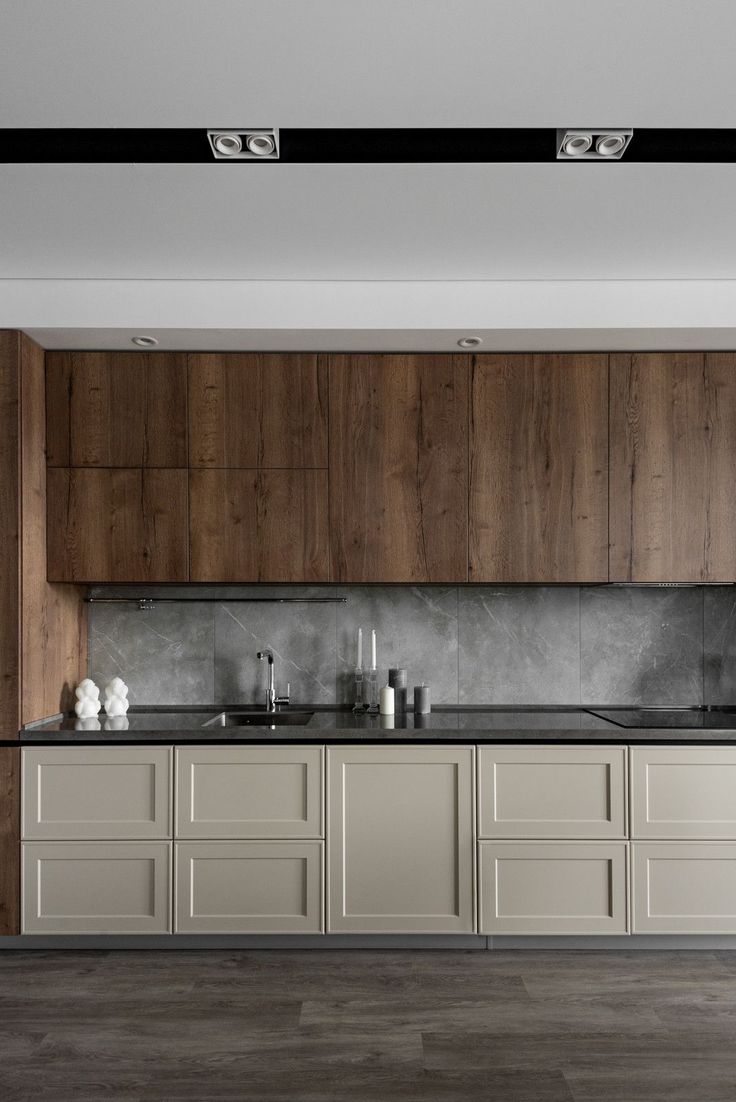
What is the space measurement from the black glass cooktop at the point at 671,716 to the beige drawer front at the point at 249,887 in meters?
1.35

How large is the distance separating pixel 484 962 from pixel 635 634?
1592 millimetres

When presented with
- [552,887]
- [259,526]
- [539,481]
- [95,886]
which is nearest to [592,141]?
[539,481]

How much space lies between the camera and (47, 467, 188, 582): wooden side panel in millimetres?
3811

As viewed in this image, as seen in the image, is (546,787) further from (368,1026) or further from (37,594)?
(37,594)

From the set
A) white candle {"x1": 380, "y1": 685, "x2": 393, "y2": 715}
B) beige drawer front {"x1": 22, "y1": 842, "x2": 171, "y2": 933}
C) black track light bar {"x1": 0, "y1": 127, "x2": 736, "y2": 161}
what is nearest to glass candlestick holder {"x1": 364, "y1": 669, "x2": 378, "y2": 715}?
white candle {"x1": 380, "y1": 685, "x2": 393, "y2": 715}

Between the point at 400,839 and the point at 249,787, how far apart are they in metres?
0.61

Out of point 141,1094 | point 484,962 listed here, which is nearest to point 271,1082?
point 141,1094

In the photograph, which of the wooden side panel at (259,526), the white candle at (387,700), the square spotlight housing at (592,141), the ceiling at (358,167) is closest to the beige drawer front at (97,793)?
the wooden side panel at (259,526)

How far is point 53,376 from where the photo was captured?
12.6 ft

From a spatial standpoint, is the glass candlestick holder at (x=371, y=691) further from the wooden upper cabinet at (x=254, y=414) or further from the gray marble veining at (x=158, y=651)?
the wooden upper cabinet at (x=254, y=414)

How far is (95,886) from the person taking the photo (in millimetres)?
3553

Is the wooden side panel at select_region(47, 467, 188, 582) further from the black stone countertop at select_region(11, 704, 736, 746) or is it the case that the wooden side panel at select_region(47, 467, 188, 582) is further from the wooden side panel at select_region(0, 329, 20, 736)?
the black stone countertop at select_region(11, 704, 736, 746)

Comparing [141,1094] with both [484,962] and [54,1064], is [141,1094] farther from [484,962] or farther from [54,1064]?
[484,962]

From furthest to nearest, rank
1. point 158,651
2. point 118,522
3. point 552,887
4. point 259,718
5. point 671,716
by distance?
point 158,651, point 259,718, point 671,716, point 118,522, point 552,887
